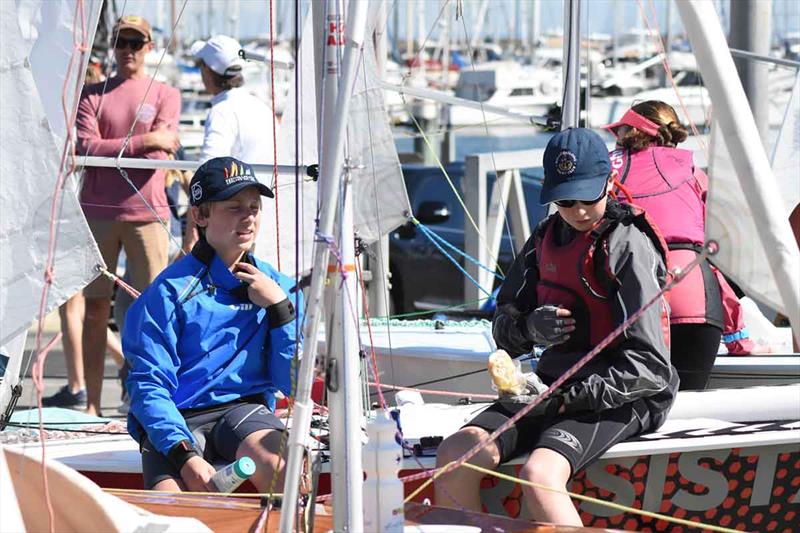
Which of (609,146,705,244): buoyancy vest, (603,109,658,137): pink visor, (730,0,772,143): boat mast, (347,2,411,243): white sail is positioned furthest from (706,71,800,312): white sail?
(730,0,772,143): boat mast

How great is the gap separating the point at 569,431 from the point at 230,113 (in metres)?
3.09

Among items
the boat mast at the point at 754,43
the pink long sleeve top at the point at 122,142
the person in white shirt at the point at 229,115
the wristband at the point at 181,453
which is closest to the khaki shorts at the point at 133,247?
the pink long sleeve top at the point at 122,142

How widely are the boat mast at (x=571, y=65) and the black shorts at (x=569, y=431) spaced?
2345mm

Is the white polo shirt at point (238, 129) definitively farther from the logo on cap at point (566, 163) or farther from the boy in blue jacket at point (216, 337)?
the logo on cap at point (566, 163)

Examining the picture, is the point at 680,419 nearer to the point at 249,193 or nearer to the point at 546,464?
the point at 546,464

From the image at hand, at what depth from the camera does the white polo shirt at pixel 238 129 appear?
6.30 m

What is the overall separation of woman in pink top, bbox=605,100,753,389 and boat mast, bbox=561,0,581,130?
79cm

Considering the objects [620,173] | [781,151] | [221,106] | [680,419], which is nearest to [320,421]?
[680,419]

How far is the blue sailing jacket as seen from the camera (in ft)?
12.6

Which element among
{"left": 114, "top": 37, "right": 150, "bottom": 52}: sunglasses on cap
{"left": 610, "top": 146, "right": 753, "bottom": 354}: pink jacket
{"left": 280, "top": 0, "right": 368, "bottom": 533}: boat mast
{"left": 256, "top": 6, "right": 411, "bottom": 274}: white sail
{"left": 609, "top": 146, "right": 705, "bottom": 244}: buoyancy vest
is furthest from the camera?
{"left": 114, "top": 37, "right": 150, "bottom": 52}: sunglasses on cap

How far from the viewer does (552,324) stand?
3793mm

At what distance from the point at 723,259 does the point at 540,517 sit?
894mm

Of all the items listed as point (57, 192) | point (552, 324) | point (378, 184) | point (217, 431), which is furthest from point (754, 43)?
point (57, 192)

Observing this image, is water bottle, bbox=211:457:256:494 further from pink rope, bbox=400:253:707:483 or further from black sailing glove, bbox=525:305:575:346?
black sailing glove, bbox=525:305:575:346
